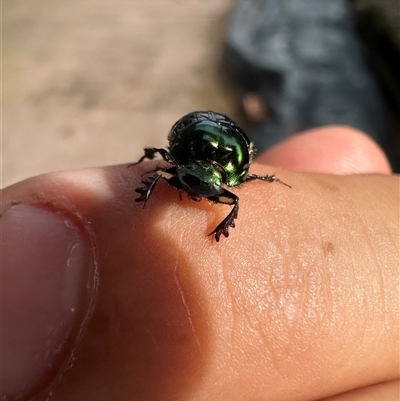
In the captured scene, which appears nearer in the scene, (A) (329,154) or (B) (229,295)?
(B) (229,295)

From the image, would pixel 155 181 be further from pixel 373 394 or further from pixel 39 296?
pixel 373 394

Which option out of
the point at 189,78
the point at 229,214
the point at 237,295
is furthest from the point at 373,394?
the point at 189,78

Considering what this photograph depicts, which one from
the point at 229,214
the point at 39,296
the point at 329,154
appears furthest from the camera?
the point at 329,154

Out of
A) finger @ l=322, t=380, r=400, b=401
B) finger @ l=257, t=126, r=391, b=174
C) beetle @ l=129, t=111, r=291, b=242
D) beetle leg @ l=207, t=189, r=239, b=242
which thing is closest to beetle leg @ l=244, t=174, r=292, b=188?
beetle @ l=129, t=111, r=291, b=242

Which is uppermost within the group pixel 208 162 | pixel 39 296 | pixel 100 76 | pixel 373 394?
pixel 208 162

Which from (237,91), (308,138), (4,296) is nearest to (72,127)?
(237,91)

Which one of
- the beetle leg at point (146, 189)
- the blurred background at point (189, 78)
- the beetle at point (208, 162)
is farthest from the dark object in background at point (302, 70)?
the beetle leg at point (146, 189)

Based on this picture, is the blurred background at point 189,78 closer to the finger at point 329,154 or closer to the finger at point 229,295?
the finger at point 329,154
